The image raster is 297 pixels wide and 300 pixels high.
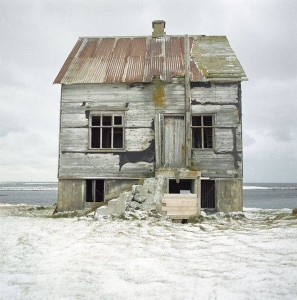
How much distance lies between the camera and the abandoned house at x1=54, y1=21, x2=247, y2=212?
52.9ft

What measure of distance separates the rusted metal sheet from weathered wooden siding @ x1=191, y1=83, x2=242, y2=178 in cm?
107

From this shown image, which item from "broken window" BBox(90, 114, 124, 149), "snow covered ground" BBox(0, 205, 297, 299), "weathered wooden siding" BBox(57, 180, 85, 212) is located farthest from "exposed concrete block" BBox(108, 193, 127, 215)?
"broken window" BBox(90, 114, 124, 149)

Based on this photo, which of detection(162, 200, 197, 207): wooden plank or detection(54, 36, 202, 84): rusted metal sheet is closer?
detection(162, 200, 197, 207): wooden plank

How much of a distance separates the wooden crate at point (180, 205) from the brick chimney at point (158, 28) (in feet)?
32.5

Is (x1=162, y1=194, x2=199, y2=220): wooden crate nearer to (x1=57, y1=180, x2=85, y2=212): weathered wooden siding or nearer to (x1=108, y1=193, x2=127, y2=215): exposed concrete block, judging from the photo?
(x1=108, y1=193, x2=127, y2=215): exposed concrete block

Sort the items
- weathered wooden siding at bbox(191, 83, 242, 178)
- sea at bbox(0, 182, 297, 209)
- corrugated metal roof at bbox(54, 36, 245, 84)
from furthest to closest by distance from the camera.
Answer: sea at bbox(0, 182, 297, 209)
corrugated metal roof at bbox(54, 36, 245, 84)
weathered wooden siding at bbox(191, 83, 242, 178)

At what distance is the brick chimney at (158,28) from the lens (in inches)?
769

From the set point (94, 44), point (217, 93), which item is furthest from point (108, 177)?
point (94, 44)

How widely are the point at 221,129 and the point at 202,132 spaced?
93 cm

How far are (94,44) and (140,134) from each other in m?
6.54

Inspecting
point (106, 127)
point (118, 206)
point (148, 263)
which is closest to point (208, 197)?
point (118, 206)

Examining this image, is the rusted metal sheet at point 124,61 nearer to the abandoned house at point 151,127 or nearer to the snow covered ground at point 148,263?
the abandoned house at point 151,127

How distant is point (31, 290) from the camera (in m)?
5.67

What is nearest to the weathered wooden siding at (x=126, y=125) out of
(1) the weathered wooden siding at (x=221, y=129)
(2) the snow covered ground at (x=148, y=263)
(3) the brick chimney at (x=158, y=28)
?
(1) the weathered wooden siding at (x=221, y=129)
